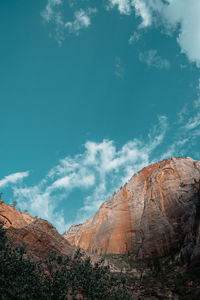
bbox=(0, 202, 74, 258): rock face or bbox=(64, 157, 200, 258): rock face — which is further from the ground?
bbox=(64, 157, 200, 258): rock face

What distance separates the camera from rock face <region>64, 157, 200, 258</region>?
28.2 metres

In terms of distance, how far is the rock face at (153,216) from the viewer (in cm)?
2823

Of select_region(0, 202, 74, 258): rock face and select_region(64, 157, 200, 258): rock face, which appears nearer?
select_region(0, 202, 74, 258): rock face

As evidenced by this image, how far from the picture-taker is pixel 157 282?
21.4 metres

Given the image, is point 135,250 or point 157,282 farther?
point 135,250

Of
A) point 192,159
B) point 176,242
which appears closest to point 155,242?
point 176,242

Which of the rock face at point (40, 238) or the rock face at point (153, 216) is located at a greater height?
the rock face at point (153, 216)

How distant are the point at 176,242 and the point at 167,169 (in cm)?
1607

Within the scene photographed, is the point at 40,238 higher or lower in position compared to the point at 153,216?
lower

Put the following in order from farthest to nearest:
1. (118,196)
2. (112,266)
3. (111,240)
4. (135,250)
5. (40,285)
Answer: (118,196), (111,240), (135,250), (112,266), (40,285)

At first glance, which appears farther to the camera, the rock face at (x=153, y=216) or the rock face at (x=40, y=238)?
the rock face at (x=153, y=216)

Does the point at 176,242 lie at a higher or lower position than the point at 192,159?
lower

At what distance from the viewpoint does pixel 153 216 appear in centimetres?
3444

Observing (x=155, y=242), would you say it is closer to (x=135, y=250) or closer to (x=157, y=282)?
(x=135, y=250)
